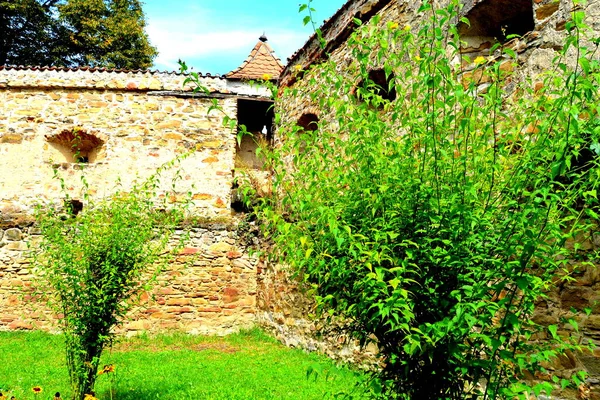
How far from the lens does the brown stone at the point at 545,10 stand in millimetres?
3824

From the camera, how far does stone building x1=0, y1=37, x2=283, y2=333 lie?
30.3 ft

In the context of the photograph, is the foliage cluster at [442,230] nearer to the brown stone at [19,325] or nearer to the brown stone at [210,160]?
the brown stone at [210,160]

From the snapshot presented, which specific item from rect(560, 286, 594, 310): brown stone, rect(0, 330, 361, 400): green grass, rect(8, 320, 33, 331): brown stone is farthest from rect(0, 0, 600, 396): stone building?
rect(560, 286, 594, 310): brown stone

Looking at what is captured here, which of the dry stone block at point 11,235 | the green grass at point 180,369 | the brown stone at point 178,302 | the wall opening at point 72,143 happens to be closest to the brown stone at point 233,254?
the brown stone at point 178,302

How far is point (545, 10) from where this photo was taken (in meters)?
3.91

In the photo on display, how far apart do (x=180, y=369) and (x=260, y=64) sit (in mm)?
7401

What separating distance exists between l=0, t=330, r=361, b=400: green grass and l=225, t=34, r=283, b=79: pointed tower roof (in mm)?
5765

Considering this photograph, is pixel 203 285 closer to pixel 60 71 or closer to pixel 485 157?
pixel 60 71

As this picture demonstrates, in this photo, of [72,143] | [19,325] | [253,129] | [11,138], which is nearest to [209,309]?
[19,325]

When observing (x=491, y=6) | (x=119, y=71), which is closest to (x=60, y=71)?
(x=119, y=71)

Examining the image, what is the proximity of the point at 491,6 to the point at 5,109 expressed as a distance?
978cm

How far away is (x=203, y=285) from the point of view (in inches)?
362

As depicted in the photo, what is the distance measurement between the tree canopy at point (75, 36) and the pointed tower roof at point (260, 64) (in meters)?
8.77

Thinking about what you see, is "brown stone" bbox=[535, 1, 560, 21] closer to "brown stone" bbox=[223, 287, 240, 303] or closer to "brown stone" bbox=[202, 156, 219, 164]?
"brown stone" bbox=[202, 156, 219, 164]
